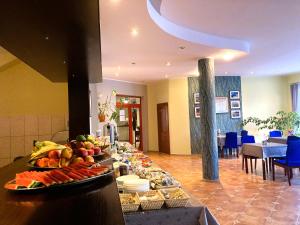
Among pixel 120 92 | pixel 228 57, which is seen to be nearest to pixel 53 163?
pixel 228 57

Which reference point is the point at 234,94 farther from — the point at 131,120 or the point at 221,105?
the point at 131,120

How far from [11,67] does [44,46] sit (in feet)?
10.2

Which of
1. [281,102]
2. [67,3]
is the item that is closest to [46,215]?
[67,3]

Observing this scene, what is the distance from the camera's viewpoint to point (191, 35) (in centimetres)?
481

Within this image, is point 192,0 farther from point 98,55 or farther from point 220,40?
point 220,40

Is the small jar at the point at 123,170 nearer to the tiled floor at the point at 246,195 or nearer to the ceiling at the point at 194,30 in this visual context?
the tiled floor at the point at 246,195

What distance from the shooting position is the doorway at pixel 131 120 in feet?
35.2

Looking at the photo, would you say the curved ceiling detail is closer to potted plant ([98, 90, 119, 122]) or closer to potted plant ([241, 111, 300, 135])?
potted plant ([98, 90, 119, 122])

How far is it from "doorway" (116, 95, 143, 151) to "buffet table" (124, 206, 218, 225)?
29.8 ft

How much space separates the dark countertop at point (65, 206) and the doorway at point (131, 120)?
921 cm

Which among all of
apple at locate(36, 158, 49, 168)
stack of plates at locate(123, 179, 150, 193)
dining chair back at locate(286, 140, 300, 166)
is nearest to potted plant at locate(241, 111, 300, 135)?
dining chair back at locate(286, 140, 300, 166)

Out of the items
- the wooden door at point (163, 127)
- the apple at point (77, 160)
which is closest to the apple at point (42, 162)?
the apple at point (77, 160)

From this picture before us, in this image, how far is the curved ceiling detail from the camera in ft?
12.4

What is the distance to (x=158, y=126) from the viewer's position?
10.7 metres
